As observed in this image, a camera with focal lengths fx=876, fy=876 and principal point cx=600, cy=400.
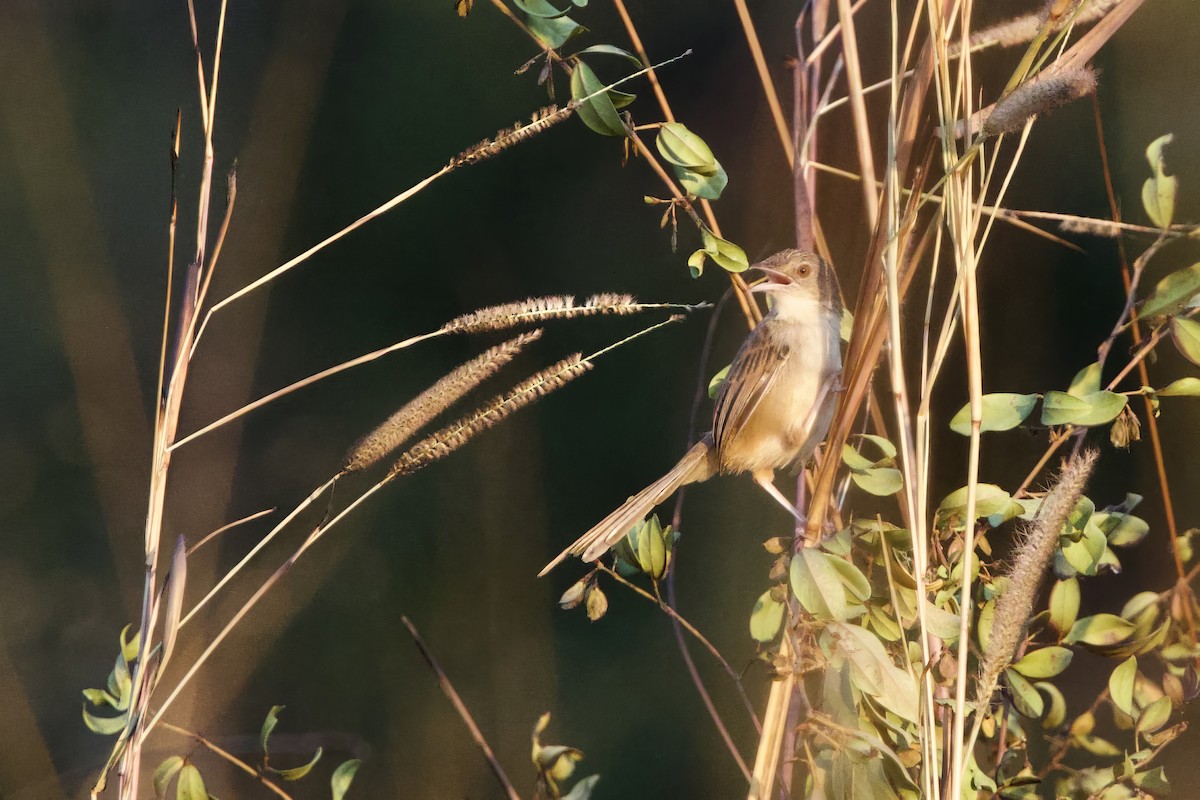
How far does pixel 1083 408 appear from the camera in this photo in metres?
0.89

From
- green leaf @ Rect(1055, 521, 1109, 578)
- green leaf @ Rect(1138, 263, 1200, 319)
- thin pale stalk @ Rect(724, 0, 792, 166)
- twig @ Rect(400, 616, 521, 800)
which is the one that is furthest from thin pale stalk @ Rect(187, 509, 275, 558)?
green leaf @ Rect(1138, 263, 1200, 319)

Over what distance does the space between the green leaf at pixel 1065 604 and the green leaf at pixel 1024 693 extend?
79 millimetres

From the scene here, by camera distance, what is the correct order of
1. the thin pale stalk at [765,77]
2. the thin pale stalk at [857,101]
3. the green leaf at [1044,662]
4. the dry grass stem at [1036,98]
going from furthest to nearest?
the thin pale stalk at [765,77], the green leaf at [1044,662], the thin pale stalk at [857,101], the dry grass stem at [1036,98]

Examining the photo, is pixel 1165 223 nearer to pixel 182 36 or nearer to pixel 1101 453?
pixel 1101 453

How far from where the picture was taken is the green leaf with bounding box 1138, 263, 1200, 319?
0.89 meters

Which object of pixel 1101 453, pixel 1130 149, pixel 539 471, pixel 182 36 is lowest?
pixel 1101 453

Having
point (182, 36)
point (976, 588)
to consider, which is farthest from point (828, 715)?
point (182, 36)

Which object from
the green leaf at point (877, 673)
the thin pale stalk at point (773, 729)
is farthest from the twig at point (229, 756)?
the green leaf at point (877, 673)

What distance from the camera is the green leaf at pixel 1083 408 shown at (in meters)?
0.89

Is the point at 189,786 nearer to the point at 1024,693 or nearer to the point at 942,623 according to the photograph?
the point at 942,623

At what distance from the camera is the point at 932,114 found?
102 cm

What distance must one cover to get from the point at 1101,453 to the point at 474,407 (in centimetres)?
80

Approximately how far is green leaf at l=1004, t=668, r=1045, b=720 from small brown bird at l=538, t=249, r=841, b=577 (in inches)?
12.0

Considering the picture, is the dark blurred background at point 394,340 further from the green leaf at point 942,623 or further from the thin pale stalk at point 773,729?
the green leaf at point 942,623
